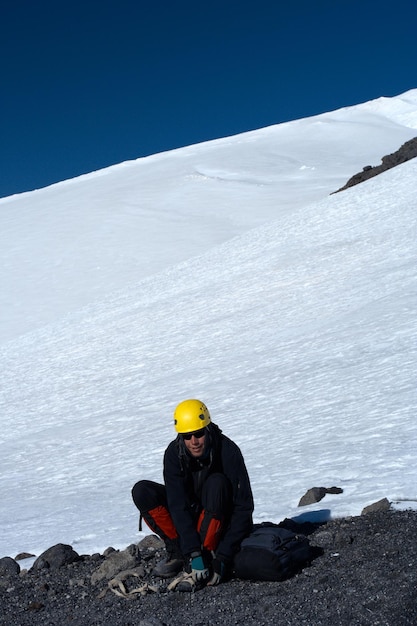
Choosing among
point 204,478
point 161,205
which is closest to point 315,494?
point 204,478

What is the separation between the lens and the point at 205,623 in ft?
12.9

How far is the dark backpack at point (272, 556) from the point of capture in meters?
4.20

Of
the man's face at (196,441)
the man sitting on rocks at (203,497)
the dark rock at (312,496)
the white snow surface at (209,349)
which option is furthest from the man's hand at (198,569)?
the dark rock at (312,496)

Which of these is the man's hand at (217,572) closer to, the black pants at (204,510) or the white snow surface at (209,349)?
the black pants at (204,510)

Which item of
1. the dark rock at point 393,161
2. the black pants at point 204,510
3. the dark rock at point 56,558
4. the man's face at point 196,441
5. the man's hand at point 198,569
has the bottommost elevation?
the man's hand at point 198,569

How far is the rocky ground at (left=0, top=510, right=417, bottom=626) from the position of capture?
371cm

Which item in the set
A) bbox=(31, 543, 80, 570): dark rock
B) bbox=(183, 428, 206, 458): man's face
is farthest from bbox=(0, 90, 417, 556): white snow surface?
bbox=(183, 428, 206, 458): man's face

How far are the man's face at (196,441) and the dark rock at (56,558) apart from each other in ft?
5.01

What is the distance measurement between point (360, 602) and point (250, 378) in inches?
276

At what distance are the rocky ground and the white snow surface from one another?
21.0 inches

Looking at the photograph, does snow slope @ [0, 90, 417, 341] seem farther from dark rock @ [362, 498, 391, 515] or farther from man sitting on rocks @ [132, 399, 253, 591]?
man sitting on rocks @ [132, 399, 253, 591]

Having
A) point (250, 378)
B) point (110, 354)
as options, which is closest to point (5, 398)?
point (110, 354)

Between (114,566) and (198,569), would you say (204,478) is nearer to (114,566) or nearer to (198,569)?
(198,569)

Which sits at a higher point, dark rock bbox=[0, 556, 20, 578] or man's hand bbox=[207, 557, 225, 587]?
dark rock bbox=[0, 556, 20, 578]
